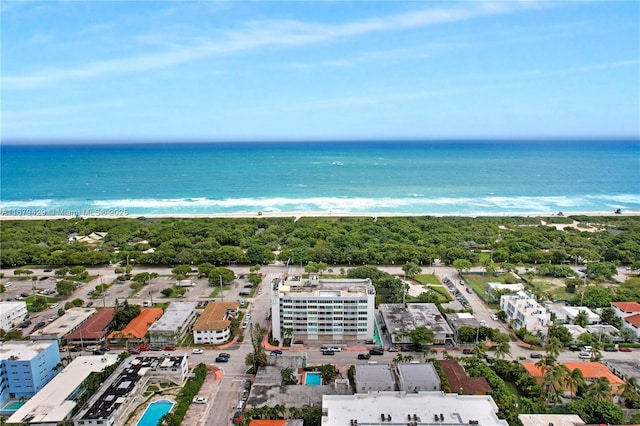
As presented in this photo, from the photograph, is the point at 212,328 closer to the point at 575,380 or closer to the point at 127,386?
the point at 127,386

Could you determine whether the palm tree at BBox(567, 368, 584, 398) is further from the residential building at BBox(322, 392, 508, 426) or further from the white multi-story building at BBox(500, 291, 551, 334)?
the white multi-story building at BBox(500, 291, 551, 334)

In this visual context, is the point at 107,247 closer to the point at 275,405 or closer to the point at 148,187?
the point at 275,405

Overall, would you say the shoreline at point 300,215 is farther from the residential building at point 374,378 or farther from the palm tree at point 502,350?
the residential building at point 374,378

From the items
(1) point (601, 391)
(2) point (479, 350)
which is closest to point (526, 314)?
(2) point (479, 350)

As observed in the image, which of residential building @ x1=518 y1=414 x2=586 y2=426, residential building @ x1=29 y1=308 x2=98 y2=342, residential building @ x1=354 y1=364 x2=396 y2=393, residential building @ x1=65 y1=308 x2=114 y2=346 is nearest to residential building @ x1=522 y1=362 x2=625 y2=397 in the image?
residential building @ x1=518 y1=414 x2=586 y2=426

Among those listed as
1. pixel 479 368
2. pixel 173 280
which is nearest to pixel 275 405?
pixel 479 368

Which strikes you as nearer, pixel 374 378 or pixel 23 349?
pixel 374 378

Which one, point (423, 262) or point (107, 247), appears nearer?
point (423, 262)
